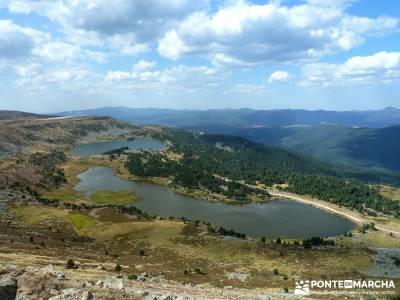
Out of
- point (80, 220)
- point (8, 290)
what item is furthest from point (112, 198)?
point (8, 290)

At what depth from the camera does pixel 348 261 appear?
3784 inches

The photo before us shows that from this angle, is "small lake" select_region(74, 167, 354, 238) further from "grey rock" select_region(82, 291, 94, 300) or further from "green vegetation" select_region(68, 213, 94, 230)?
"grey rock" select_region(82, 291, 94, 300)

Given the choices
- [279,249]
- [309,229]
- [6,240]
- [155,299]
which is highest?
[155,299]

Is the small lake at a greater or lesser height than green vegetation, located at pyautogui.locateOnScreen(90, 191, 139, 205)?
lesser

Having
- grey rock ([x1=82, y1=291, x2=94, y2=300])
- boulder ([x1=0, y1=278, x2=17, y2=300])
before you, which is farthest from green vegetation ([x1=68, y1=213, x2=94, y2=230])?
grey rock ([x1=82, y1=291, x2=94, y2=300])

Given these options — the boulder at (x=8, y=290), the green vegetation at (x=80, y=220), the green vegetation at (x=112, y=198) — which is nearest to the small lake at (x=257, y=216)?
the green vegetation at (x=112, y=198)

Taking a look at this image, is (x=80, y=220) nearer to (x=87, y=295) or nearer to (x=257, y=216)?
(x=257, y=216)

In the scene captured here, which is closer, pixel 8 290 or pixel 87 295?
pixel 87 295

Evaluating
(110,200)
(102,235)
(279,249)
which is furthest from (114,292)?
(110,200)

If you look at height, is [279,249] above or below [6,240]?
below

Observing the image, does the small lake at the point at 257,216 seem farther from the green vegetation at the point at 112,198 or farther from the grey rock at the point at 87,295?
the grey rock at the point at 87,295

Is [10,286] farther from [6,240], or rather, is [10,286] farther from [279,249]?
[279,249]

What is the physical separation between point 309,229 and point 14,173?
128927 mm

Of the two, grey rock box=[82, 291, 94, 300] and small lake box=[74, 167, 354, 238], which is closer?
grey rock box=[82, 291, 94, 300]
